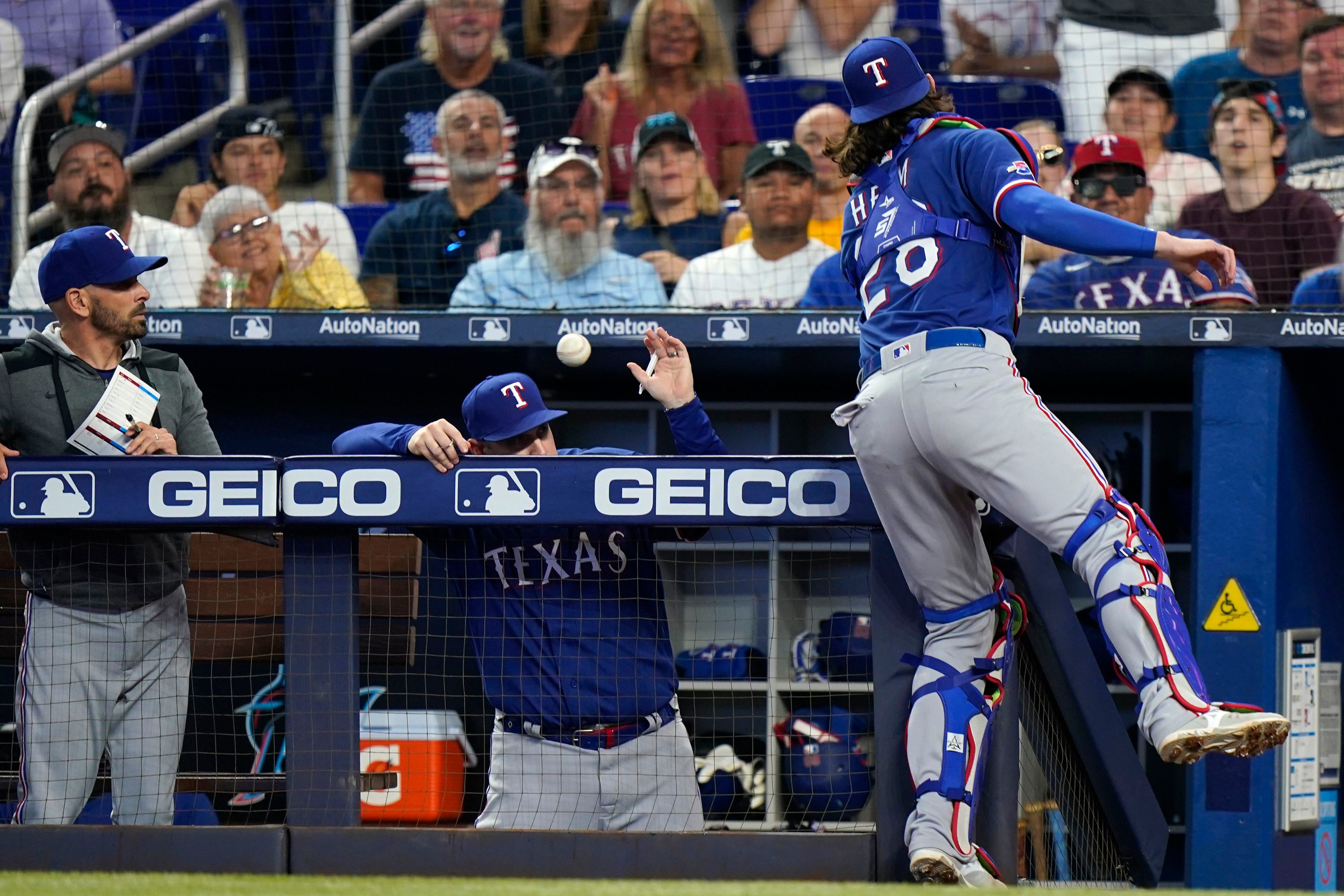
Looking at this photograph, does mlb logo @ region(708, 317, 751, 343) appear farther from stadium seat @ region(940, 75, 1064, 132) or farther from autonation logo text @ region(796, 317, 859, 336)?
stadium seat @ region(940, 75, 1064, 132)

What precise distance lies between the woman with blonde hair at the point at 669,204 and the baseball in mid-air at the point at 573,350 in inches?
86.1

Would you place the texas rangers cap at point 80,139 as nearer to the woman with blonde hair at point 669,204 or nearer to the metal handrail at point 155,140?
the metal handrail at point 155,140

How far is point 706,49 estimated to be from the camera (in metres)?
7.04

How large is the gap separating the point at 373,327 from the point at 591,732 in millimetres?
2386

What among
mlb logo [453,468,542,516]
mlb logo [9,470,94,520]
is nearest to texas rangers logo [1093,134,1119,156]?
mlb logo [453,468,542,516]

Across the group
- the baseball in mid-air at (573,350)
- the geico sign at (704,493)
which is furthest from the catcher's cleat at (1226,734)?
the baseball in mid-air at (573,350)

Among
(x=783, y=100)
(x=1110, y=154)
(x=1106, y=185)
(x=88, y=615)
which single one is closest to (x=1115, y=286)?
(x=1106, y=185)

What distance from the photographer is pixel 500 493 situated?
10.9 ft

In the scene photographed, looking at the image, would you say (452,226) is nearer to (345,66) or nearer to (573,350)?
(345,66)

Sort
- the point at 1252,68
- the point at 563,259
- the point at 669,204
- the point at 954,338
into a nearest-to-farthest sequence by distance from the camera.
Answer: the point at 954,338 → the point at 563,259 → the point at 669,204 → the point at 1252,68

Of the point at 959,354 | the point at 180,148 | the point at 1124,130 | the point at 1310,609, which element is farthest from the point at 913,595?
the point at 180,148

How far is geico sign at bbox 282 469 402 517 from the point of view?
10.8 feet

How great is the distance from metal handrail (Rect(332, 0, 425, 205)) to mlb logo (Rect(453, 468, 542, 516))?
3.98 metres

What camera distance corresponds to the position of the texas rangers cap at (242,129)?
6766 mm
